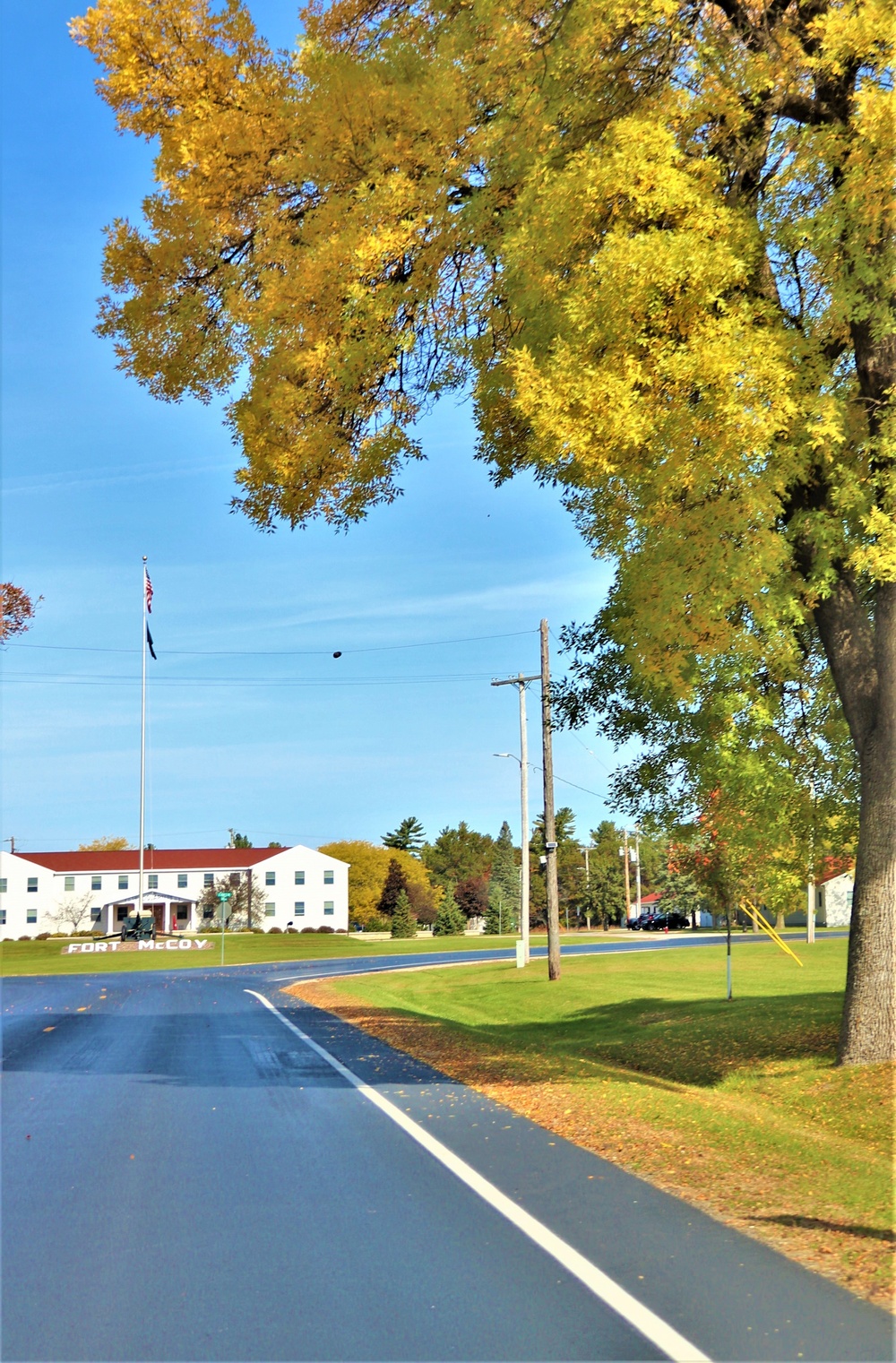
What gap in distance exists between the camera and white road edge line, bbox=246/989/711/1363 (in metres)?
4.98

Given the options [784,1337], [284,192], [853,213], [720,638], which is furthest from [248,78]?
[784,1337]

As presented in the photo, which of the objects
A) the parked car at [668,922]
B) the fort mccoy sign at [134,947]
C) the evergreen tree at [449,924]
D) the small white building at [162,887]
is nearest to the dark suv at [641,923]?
the parked car at [668,922]

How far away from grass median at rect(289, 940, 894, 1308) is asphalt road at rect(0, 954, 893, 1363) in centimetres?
42

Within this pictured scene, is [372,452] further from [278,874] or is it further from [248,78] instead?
[278,874]

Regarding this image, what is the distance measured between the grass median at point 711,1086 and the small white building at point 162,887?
6755cm

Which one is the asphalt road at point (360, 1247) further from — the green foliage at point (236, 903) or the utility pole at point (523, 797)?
the green foliage at point (236, 903)

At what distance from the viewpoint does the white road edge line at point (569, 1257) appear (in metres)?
4.98

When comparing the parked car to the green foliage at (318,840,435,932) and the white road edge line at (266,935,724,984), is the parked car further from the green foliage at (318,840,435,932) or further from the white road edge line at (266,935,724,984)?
the white road edge line at (266,935,724,984)

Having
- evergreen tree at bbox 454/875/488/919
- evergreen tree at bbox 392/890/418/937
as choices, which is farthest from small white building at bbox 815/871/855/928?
evergreen tree at bbox 454/875/488/919

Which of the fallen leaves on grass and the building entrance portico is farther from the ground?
the fallen leaves on grass

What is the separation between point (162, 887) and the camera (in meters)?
99.1

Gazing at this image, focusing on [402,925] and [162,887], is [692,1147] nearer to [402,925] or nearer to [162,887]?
[402,925]

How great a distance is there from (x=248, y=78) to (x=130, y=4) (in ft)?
4.12

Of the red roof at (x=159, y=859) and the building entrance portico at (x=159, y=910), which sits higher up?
the red roof at (x=159, y=859)
